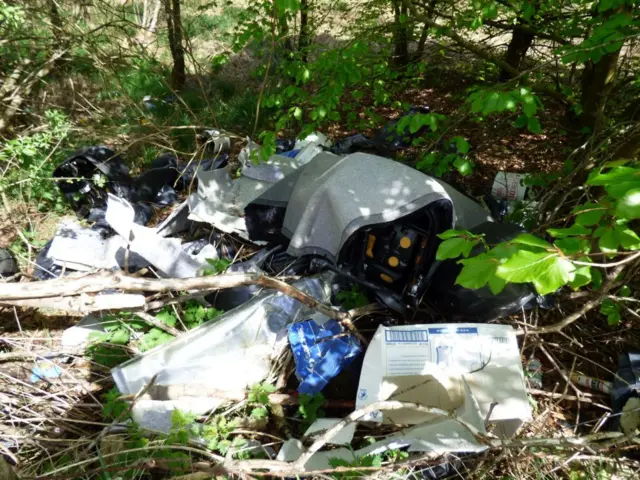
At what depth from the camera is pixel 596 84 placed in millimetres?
2629

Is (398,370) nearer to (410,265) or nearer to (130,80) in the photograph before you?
(410,265)

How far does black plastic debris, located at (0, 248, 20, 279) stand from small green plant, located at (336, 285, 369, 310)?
224cm

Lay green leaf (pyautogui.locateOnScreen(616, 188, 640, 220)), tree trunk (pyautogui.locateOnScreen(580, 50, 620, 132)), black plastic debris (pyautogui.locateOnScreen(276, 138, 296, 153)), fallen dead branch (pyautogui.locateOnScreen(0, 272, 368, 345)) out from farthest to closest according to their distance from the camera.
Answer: black plastic debris (pyautogui.locateOnScreen(276, 138, 296, 153)) → tree trunk (pyautogui.locateOnScreen(580, 50, 620, 132)) → fallen dead branch (pyautogui.locateOnScreen(0, 272, 368, 345)) → green leaf (pyautogui.locateOnScreen(616, 188, 640, 220))

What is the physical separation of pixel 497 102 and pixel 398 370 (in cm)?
120

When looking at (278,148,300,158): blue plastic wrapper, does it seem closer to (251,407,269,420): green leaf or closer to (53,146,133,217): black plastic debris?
(53,146,133,217): black plastic debris

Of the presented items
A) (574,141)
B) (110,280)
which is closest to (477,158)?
(574,141)

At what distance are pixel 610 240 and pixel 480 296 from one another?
100 centimetres

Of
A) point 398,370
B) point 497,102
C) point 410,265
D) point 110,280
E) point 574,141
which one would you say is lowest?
point 398,370

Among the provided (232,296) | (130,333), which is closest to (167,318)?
(130,333)

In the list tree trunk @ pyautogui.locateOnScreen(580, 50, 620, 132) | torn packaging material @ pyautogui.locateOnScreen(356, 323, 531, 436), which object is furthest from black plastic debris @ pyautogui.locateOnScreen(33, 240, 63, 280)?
tree trunk @ pyautogui.locateOnScreen(580, 50, 620, 132)

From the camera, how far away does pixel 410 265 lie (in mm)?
2125

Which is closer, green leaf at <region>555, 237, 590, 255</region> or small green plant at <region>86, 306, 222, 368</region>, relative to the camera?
green leaf at <region>555, 237, 590, 255</region>

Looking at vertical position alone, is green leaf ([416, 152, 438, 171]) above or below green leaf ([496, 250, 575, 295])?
below

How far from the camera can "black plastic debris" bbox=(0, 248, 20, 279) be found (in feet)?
8.82
